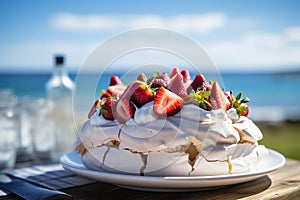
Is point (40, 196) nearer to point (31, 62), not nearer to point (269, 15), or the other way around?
point (269, 15)

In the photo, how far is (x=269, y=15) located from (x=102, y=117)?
16.4 meters

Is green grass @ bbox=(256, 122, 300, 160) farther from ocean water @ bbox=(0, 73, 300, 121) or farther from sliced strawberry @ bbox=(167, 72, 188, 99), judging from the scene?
ocean water @ bbox=(0, 73, 300, 121)

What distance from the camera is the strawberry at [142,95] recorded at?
1.21m

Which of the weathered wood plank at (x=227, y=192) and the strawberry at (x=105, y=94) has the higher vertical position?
the strawberry at (x=105, y=94)

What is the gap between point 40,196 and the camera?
1094mm

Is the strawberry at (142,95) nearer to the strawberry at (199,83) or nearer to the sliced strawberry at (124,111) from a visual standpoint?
the sliced strawberry at (124,111)

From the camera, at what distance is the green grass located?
5.67 meters

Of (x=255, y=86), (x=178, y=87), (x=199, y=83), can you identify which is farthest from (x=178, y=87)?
(x=255, y=86)

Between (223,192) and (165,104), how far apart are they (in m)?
0.31

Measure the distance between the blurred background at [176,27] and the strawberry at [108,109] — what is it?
10.6 meters

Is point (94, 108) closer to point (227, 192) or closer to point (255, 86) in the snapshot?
point (227, 192)

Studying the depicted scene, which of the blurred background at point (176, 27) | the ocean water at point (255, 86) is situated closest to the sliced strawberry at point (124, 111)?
the blurred background at point (176, 27)

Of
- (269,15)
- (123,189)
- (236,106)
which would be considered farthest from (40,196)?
(269,15)

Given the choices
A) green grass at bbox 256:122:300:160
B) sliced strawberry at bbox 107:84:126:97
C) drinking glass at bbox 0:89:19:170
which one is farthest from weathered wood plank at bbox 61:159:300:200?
green grass at bbox 256:122:300:160
